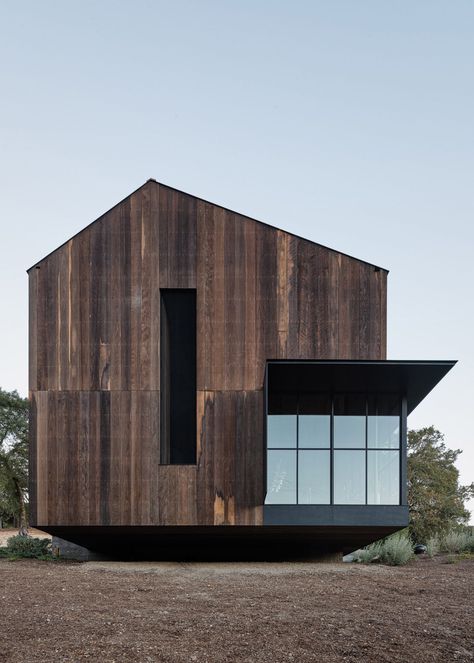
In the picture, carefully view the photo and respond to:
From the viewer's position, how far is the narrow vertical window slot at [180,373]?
1587cm

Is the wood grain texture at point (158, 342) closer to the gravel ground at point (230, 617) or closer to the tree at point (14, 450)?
the gravel ground at point (230, 617)

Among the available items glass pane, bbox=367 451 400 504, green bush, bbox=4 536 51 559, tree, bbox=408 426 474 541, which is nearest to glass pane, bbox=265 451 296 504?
glass pane, bbox=367 451 400 504

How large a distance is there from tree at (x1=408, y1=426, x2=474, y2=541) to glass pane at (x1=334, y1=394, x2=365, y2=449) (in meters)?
14.4

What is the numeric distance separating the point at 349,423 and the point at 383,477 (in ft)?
4.26

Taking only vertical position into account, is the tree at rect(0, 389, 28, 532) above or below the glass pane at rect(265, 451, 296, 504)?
below

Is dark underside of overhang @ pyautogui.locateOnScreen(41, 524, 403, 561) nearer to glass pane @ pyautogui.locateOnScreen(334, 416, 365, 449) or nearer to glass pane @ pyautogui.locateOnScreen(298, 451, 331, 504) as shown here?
glass pane @ pyautogui.locateOnScreen(298, 451, 331, 504)

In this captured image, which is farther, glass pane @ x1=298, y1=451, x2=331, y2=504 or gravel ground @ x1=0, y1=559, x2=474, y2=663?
glass pane @ x1=298, y1=451, x2=331, y2=504

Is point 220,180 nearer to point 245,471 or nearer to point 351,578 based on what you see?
point 245,471

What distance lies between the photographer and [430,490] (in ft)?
93.7

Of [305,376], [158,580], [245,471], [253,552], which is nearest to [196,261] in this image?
[305,376]

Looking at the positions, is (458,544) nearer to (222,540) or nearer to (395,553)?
(395,553)

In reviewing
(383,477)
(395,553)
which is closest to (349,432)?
(383,477)

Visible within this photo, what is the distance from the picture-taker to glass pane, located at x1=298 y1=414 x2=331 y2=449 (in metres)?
15.0

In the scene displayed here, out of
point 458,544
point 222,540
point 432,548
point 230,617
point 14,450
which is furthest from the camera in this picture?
point 14,450
